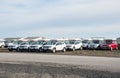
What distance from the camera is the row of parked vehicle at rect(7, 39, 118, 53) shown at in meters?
53.0

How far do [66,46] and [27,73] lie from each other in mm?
33334

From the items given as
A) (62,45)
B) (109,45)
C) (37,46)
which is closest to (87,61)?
(62,45)

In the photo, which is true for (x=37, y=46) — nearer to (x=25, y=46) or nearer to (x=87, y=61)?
(x=25, y=46)

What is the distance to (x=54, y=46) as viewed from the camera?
5247cm

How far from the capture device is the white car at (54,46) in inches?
2054

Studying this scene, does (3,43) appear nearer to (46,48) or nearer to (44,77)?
(46,48)

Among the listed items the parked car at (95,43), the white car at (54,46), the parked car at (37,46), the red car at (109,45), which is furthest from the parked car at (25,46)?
the red car at (109,45)

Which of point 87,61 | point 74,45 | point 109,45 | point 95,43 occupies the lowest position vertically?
point 87,61

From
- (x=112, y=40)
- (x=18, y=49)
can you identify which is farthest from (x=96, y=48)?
(x=18, y=49)

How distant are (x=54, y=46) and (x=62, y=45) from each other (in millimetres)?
1573

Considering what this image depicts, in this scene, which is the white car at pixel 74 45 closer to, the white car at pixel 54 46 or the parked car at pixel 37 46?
the white car at pixel 54 46

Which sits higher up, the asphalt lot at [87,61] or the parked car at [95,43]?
the parked car at [95,43]

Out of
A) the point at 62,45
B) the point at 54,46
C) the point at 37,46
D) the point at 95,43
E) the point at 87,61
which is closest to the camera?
the point at 87,61

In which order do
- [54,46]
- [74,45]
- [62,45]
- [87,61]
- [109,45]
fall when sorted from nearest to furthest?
[87,61], [54,46], [62,45], [109,45], [74,45]
